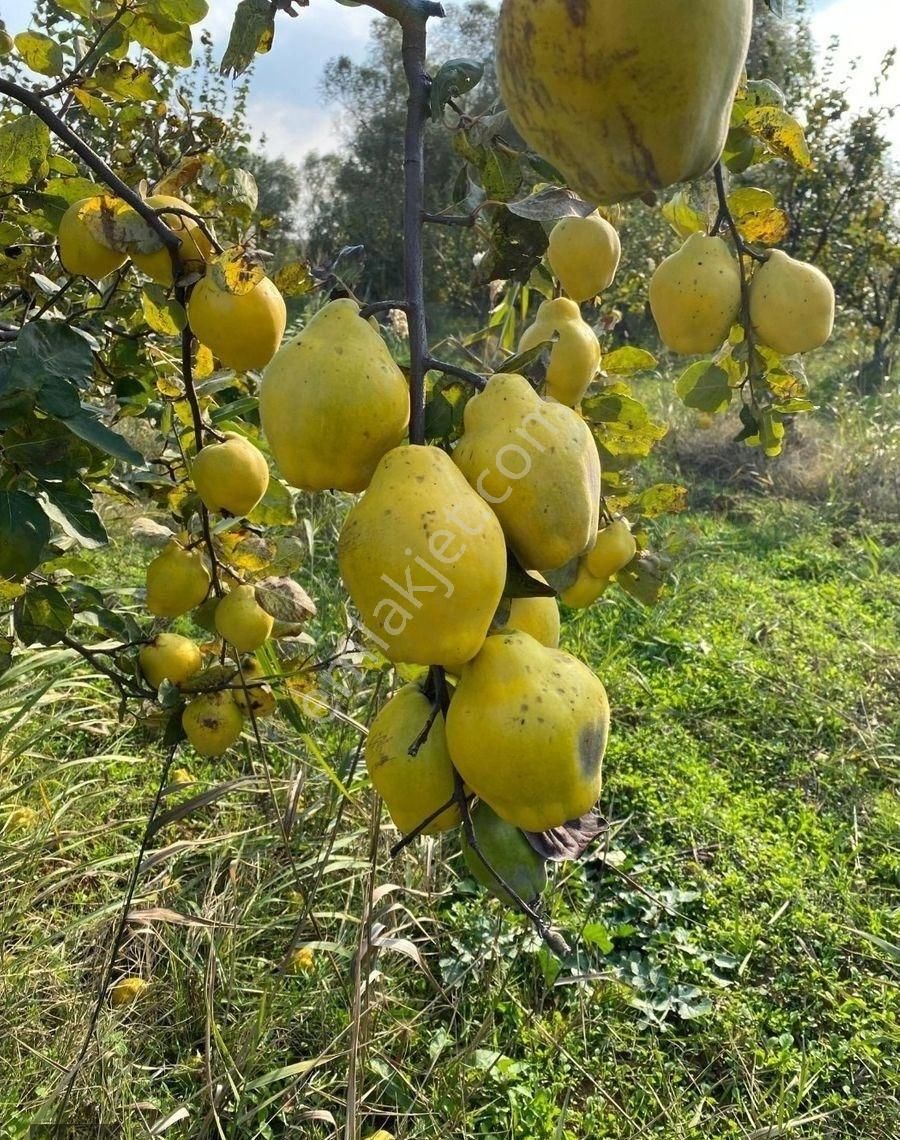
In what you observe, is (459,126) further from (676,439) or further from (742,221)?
(676,439)

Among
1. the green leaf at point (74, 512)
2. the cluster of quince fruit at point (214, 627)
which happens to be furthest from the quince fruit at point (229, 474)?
the green leaf at point (74, 512)

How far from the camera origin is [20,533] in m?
0.86

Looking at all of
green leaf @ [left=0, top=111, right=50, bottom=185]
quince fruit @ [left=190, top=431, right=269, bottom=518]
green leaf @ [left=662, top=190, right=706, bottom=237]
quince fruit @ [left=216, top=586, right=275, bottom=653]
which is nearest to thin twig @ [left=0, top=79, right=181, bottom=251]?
green leaf @ [left=0, top=111, right=50, bottom=185]

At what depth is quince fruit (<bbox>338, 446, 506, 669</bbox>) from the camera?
571 millimetres

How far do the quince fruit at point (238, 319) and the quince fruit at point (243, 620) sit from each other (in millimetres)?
416

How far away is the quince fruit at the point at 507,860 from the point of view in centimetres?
64

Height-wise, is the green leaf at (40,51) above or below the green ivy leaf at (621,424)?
above

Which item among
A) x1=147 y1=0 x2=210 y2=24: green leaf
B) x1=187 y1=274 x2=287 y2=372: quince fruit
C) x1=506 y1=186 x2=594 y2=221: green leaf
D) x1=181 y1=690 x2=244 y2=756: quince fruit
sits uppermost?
x1=147 y1=0 x2=210 y2=24: green leaf

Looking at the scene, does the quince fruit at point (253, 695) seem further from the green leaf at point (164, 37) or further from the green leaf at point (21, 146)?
the green leaf at point (164, 37)

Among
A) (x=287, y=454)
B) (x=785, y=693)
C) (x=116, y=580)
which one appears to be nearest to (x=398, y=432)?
(x=287, y=454)

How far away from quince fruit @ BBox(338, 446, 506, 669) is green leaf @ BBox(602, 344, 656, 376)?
2.26 ft

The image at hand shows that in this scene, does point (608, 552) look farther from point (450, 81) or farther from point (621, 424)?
point (450, 81)

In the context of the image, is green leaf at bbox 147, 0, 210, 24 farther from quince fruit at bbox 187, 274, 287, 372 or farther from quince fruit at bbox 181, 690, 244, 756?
quince fruit at bbox 181, 690, 244, 756

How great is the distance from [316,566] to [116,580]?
2.95ft
